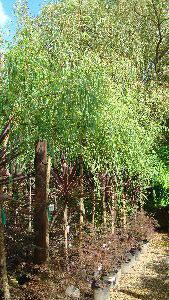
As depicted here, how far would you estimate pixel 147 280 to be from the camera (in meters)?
11.9

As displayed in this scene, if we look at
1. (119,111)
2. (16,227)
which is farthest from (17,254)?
(119,111)

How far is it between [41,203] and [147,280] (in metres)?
5.44

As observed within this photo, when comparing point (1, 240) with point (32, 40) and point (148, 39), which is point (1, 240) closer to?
point (32, 40)

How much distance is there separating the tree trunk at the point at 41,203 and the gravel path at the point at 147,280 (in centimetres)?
310

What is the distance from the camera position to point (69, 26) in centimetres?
1394

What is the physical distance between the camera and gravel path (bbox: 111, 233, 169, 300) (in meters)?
10.5

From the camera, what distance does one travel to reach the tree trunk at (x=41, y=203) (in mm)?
7508

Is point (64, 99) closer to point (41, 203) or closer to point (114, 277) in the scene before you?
point (41, 203)

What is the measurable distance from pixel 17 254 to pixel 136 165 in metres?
4.82

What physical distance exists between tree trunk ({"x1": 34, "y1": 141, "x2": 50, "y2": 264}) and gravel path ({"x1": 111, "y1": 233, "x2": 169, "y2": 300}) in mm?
3099

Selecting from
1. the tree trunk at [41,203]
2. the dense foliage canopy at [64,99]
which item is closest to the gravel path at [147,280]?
the dense foliage canopy at [64,99]

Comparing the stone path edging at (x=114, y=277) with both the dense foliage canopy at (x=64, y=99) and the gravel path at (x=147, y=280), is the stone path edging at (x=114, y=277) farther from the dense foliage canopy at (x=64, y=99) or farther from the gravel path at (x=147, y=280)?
the dense foliage canopy at (x=64, y=99)

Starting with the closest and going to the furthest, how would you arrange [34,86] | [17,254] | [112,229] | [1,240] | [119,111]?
[1,240] < [34,86] < [17,254] < [119,111] < [112,229]

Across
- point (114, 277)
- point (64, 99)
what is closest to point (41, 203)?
point (64, 99)
